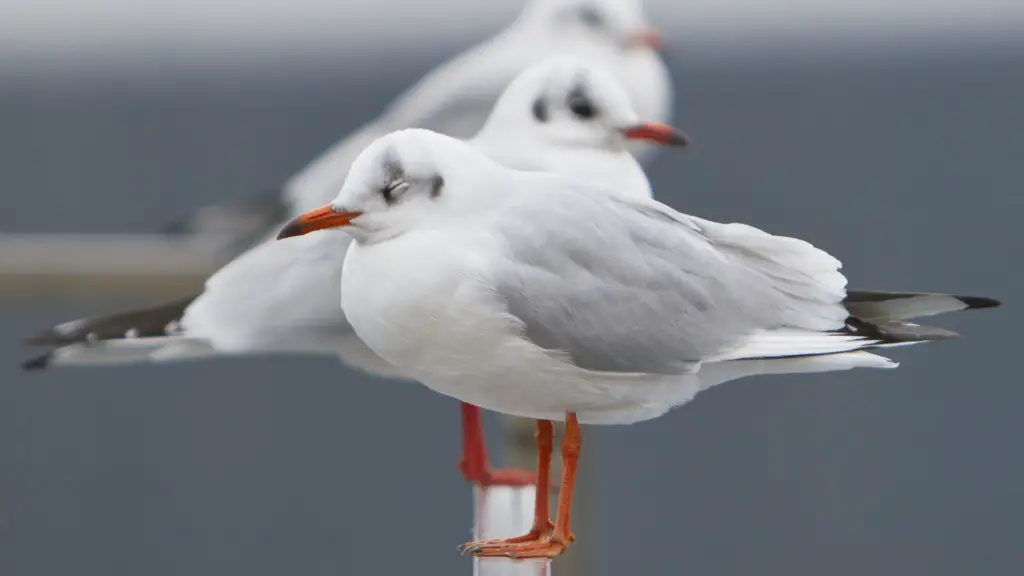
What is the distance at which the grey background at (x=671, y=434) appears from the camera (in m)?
5.72

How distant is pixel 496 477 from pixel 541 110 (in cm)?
56

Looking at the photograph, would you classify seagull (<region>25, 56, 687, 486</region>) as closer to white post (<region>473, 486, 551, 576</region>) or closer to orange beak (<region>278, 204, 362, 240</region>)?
white post (<region>473, 486, 551, 576</region>)

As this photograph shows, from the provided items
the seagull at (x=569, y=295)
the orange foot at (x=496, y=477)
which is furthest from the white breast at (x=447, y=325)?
the orange foot at (x=496, y=477)

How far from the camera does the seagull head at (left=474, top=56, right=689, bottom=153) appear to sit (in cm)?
160

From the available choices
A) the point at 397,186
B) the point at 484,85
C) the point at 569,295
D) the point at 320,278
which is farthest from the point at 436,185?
the point at 484,85

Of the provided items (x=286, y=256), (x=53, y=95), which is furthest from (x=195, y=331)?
(x=53, y=95)

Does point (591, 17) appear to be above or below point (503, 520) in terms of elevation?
above

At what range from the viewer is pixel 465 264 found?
122cm

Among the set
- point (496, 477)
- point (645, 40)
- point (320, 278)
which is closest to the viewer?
point (320, 278)

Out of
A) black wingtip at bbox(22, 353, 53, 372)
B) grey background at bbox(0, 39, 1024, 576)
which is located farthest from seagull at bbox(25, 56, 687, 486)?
grey background at bbox(0, 39, 1024, 576)

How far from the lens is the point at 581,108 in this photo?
1640mm

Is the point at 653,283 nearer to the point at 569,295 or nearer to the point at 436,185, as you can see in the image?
the point at 569,295

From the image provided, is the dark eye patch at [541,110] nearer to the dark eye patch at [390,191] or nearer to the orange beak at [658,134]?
the orange beak at [658,134]

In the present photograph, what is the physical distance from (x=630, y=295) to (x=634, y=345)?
43 mm
